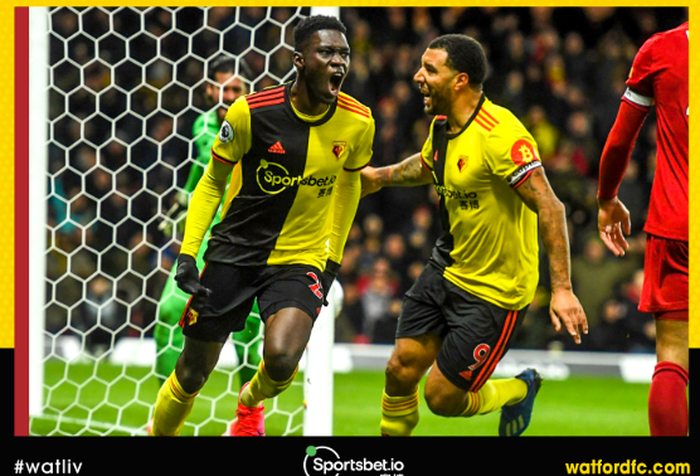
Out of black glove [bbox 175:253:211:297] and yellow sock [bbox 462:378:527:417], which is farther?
yellow sock [bbox 462:378:527:417]

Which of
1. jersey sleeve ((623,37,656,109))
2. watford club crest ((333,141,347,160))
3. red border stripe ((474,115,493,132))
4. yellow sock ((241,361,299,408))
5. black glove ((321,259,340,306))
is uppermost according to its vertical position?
jersey sleeve ((623,37,656,109))

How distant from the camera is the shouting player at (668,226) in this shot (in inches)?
143

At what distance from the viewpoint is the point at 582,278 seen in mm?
10195

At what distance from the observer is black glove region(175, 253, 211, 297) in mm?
4281

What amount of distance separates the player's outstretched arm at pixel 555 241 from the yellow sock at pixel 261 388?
1188 mm

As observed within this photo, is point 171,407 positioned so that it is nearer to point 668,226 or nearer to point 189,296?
point 189,296

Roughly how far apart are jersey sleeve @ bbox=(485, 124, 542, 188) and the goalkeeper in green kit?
6.03ft

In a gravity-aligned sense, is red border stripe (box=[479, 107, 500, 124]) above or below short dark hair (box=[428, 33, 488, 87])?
below

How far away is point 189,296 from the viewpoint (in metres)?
5.79

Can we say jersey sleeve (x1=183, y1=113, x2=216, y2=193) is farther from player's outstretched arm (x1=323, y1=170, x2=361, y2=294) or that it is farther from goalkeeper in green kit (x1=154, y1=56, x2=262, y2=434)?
player's outstretched arm (x1=323, y1=170, x2=361, y2=294)

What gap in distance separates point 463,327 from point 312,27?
1529 mm

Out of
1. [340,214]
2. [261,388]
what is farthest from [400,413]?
[340,214]

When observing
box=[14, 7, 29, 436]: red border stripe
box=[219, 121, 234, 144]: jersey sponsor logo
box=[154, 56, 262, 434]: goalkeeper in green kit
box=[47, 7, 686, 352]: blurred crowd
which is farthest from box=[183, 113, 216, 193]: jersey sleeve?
box=[47, 7, 686, 352]: blurred crowd
